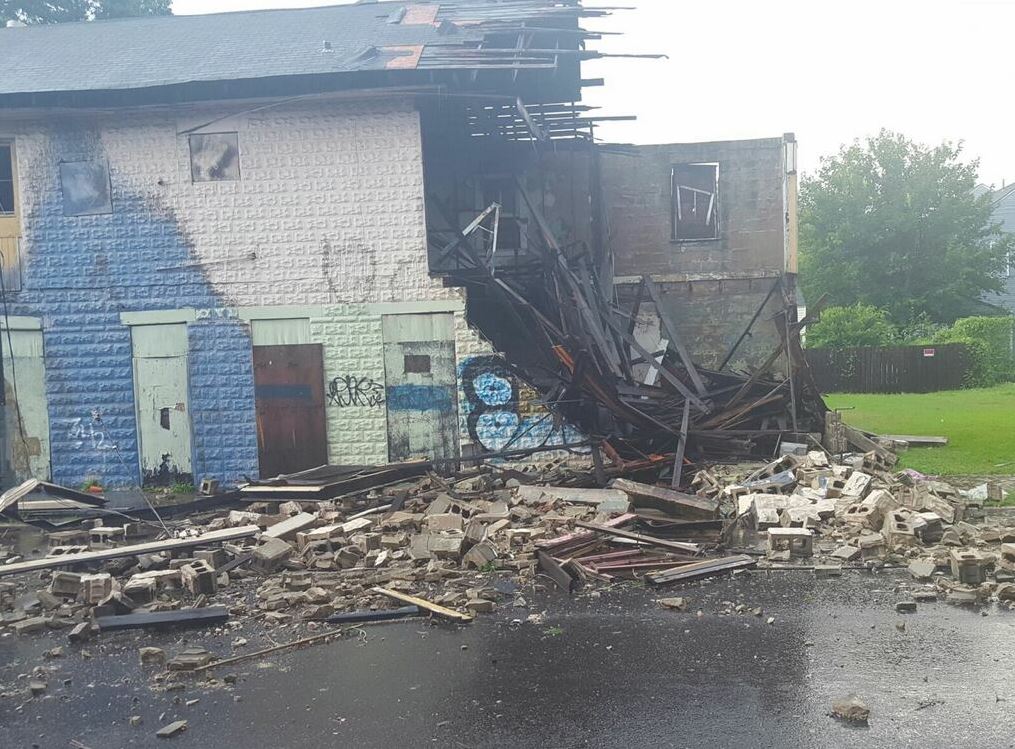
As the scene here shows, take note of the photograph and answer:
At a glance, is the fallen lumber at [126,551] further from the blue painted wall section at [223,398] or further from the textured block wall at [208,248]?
the blue painted wall section at [223,398]

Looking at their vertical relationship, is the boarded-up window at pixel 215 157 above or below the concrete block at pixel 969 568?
above

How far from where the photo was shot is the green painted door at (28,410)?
15.2 meters

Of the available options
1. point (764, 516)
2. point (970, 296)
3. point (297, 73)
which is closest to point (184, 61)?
point (297, 73)

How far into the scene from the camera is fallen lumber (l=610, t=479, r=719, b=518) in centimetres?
934

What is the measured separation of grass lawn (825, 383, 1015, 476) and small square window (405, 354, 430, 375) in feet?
25.1

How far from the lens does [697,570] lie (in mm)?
8055

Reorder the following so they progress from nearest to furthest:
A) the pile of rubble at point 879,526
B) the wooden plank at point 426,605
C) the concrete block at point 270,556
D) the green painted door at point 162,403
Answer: the wooden plank at point 426,605 → the pile of rubble at point 879,526 → the concrete block at point 270,556 → the green painted door at point 162,403

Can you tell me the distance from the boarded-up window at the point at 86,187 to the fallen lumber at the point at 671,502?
34.5ft

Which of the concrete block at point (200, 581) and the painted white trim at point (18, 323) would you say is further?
the painted white trim at point (18, 323)

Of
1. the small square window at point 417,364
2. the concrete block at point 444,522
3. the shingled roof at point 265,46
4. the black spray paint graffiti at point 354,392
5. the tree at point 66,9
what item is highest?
the tree at point 66,9

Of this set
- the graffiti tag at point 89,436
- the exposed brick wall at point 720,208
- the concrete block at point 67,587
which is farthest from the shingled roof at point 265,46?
the concrete block at point 67,587

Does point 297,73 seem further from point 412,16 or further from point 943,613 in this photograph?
point 943,613

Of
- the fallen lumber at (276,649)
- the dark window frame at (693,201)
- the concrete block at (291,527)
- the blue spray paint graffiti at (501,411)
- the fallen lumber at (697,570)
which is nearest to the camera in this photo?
the fallen lumber at (276,649)

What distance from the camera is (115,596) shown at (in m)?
7.60
